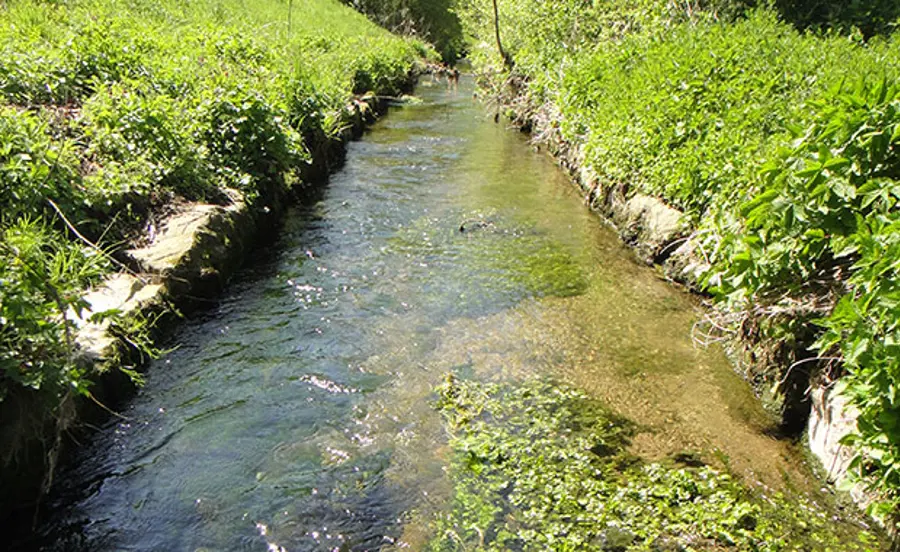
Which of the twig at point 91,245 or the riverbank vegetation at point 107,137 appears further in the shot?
the twig at point 91,245

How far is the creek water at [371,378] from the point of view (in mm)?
4539

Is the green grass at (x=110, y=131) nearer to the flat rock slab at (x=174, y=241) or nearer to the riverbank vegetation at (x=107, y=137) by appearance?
the riverbank vegetation at (x=107, y=137)

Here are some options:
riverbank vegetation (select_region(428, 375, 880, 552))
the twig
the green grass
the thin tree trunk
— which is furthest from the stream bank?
the thin tree trunk

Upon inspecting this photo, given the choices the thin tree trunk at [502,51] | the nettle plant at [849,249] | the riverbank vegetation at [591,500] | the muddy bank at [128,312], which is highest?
the thin tree trunk at [502,51]

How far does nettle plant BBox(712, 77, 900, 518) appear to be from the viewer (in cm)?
403

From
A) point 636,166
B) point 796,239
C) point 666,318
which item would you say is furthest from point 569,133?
point 796,239

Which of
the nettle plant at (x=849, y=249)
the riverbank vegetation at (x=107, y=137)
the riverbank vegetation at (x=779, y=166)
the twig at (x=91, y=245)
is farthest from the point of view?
the twig at (x=91, y=245)

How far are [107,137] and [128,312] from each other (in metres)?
2.57

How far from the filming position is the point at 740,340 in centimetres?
610

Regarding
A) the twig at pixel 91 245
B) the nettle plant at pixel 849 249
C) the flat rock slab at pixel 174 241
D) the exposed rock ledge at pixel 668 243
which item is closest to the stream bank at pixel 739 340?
the exposed rock ledge at pixel 668 243

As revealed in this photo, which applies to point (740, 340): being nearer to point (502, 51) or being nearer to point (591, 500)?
point (591, 500)

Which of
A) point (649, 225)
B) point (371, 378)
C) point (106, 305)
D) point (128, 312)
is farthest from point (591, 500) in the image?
point (649, 225)

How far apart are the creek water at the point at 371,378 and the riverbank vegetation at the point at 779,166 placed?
2.75 ft

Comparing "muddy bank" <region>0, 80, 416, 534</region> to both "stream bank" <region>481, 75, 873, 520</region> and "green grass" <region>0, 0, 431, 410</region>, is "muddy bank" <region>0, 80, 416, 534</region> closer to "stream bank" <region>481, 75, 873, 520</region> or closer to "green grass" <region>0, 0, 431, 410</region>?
"green grass" <region>0, 0, 431, 410</region>
